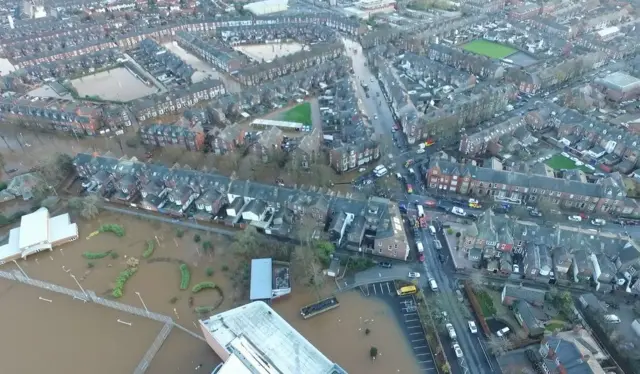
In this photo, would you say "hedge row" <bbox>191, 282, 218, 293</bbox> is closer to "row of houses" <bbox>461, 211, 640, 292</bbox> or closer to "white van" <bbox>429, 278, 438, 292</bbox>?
"white van" <bbox>429, 278, 438, 292</bbox>

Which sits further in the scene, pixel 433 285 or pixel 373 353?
pixel 433 285

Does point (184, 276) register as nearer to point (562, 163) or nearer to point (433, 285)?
point (433, 285)

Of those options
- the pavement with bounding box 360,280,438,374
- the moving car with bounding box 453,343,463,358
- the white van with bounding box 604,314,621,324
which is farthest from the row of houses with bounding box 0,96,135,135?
the white van with bounding box 604,314,621,324

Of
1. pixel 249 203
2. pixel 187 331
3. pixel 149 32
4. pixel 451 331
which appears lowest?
pixel 187 331

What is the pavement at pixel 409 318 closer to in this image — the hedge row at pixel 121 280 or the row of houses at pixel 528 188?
the row of houses at pixel 528 188

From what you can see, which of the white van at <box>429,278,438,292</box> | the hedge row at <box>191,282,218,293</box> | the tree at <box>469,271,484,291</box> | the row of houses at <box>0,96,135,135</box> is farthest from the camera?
the row of houses at <box>0,96,135,135</box>

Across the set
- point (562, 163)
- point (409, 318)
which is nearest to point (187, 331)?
point (409, 318)
